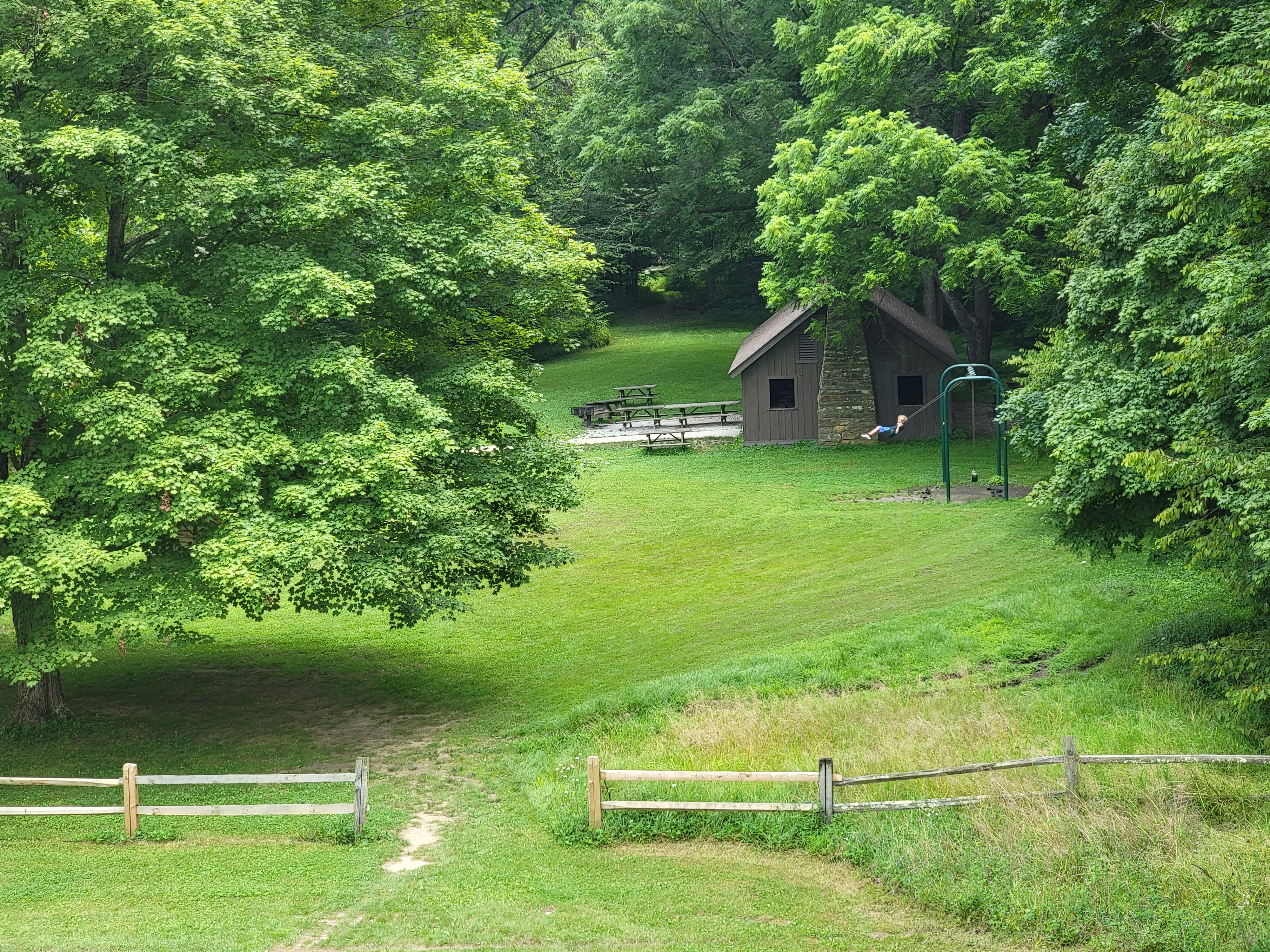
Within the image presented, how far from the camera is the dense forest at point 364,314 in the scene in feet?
47.2

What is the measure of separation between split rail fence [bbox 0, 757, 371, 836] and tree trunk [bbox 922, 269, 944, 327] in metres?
31.2

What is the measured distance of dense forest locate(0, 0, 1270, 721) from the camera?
1439 centimetres

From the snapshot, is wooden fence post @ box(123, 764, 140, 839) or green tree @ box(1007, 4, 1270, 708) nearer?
green tree @ box(1007, 4, 1270, 708)

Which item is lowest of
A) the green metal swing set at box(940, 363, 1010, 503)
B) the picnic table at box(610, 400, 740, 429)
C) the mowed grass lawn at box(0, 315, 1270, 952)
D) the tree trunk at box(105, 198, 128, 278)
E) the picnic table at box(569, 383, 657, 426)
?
the mowed grass lawn at box(0, 315, 1270, 952)

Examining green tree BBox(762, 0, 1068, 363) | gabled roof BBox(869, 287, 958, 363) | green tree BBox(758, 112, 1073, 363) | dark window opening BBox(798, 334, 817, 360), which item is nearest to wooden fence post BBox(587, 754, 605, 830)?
green tree BBox(762, 0, 1068, 363)

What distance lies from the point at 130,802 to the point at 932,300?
35344mm

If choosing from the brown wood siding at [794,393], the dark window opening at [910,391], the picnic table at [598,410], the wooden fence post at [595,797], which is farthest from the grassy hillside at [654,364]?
the wooden fence post at [595,797]

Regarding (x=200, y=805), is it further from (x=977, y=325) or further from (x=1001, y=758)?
→ (x=977, y=325)

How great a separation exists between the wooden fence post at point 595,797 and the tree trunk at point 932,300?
30455mm

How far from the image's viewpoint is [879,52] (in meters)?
34.6

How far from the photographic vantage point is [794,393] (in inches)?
1524

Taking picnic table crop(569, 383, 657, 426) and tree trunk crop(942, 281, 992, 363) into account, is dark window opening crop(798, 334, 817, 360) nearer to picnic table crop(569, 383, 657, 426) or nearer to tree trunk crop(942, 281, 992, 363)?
tree trunk crop(942, 281, 992, 363)

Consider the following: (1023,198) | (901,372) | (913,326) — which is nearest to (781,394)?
(901,372)

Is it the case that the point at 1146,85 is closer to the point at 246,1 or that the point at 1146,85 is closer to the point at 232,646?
the point at 246,1
